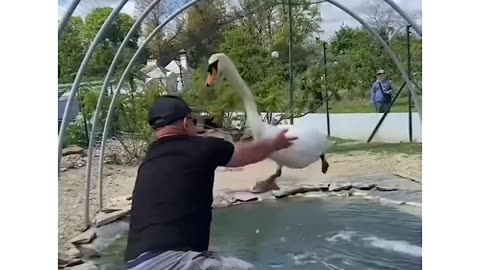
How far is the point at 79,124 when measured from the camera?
1691mm

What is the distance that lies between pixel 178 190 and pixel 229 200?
0.13m

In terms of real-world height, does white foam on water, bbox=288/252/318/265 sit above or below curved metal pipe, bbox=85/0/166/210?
below

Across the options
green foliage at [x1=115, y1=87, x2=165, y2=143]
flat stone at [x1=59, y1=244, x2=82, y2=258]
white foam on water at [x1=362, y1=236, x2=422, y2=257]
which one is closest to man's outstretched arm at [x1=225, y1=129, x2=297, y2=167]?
green foliage at [x1=115, y1=87, x2=165, y2=143]

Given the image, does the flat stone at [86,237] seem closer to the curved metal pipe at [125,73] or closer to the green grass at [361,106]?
the curved metal pipe at [125,73]

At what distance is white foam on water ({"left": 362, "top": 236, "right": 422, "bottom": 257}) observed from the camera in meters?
1.69

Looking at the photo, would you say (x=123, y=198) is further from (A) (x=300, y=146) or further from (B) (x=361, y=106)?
(B) (x=361, y=106)

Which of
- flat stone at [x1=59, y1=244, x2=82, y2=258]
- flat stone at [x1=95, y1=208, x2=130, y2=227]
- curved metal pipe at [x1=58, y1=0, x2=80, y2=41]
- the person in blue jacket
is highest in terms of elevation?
curved metal pipe at [x1=58, y1=0, x2=80, y2=41]

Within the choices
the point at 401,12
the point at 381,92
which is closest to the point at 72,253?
the point at 381,92

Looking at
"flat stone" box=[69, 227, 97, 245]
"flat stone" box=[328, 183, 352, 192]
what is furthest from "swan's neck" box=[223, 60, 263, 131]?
"flat stone" box=[69, 227, 97, 245]

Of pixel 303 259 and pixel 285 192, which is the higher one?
pixel 285 192

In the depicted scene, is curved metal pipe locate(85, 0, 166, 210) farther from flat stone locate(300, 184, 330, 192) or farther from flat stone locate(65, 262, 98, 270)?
flat stone locate(300, 184, 330, 192)

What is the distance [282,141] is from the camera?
1.67 metres
